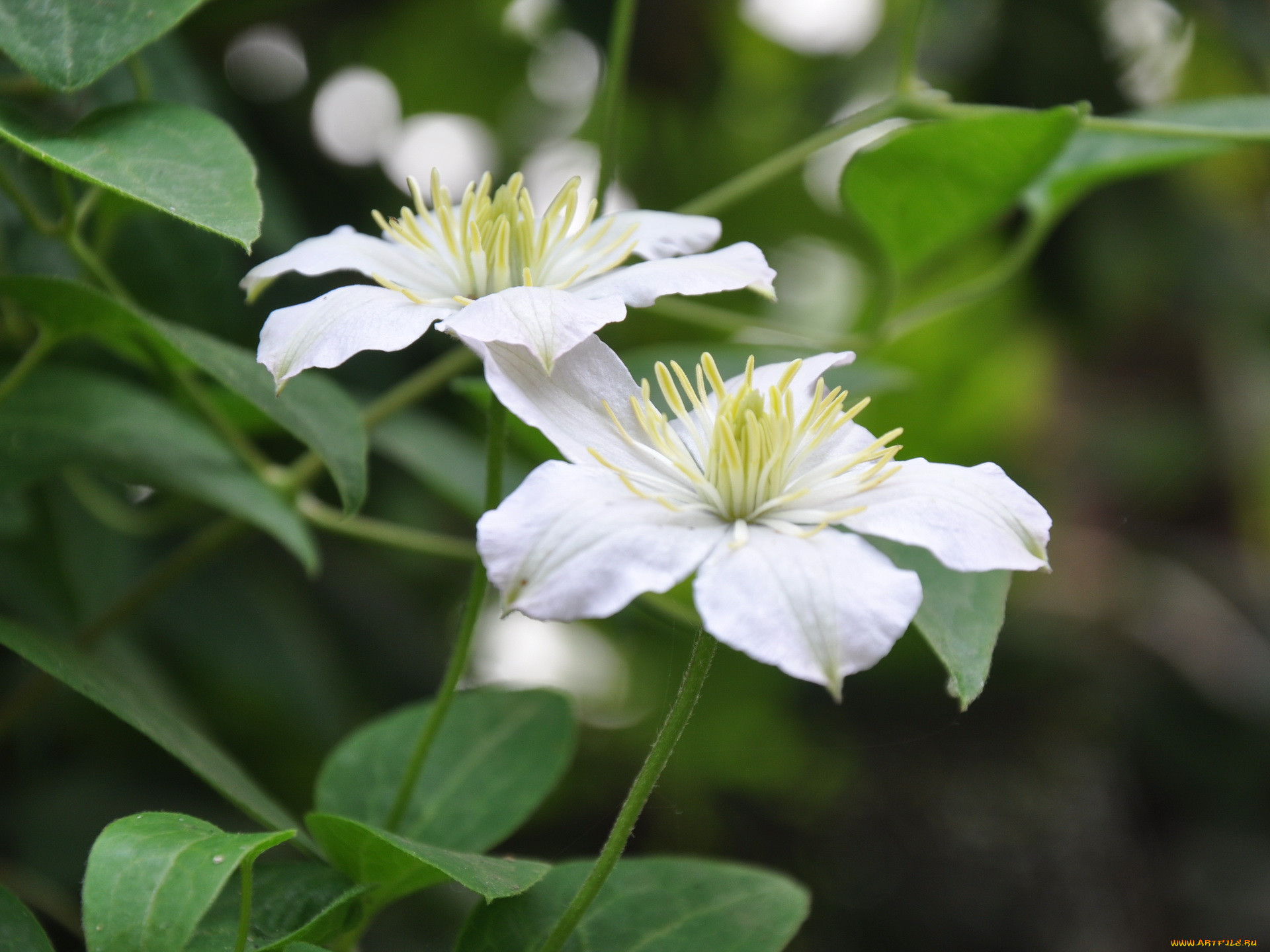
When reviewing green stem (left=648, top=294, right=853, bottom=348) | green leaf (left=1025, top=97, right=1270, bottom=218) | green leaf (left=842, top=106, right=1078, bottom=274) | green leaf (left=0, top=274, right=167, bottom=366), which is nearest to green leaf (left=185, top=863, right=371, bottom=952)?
green leaf (left=0, top=274, right=167, bottom=366)

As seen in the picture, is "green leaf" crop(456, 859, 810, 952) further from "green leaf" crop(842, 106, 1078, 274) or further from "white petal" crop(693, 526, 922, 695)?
"green leaf" crop(842, 106, 1078, 274)

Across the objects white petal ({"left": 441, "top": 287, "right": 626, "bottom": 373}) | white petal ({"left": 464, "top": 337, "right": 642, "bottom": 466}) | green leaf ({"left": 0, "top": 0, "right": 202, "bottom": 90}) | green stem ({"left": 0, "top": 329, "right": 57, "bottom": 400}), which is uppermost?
green leaf ({"left": 0, "top": 0, "right": 202, "bottom": 90})

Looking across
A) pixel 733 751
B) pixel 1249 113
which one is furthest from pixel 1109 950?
pixel 1249 113

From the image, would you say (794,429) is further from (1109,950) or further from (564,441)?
(1109,950)

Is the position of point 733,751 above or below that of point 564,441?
below

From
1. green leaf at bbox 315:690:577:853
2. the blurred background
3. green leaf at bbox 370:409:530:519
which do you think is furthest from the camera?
the blurred background

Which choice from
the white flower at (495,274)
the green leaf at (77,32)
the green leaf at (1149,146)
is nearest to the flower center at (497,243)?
the white flower at (495,274)

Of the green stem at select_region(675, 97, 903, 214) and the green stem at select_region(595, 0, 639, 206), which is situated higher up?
the green stem at select_region(595, 0, 639, 206)
